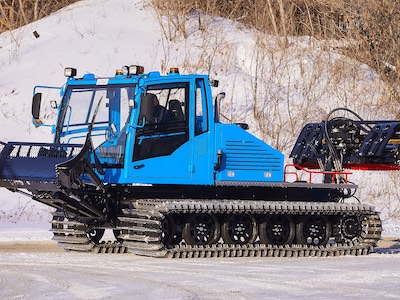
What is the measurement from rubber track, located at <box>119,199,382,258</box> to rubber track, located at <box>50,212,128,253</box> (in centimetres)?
104

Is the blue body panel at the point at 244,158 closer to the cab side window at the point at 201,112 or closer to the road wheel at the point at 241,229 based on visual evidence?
the cab side window at the point at 201,112

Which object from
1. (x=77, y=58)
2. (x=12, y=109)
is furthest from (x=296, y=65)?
(x=12, y=109)

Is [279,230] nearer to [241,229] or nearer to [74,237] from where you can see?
[241,229]

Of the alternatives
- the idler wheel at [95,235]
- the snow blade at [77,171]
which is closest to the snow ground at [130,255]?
the idler wheel at [95,235]

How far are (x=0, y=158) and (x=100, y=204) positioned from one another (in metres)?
1.77

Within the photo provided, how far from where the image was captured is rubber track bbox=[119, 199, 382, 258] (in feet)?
51.7

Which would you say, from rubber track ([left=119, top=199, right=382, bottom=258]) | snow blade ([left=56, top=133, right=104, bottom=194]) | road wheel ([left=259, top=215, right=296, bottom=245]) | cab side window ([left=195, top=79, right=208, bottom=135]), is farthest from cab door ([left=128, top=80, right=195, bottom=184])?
road wheel ([left=259, top=215, right=296, bottom=245])

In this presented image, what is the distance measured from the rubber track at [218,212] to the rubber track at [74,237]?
1035 mm

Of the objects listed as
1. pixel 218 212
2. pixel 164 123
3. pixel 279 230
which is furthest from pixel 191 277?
pixel 279 230

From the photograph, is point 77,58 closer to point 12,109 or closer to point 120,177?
point 12,109

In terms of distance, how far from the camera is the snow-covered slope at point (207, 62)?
97.1 feet

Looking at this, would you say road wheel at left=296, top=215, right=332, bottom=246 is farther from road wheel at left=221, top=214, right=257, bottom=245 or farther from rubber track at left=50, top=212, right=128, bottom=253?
rubber track at left=50, top=212, right=128, bottom=253

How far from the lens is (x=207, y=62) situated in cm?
3092

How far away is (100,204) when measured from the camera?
55.0 feet
